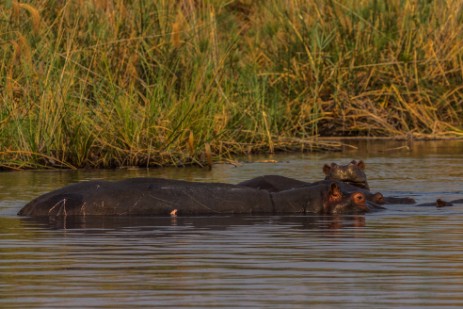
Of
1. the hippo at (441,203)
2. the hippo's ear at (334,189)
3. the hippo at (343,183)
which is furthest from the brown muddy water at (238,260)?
the hippo's ear at (334,189)

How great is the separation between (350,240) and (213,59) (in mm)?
7448

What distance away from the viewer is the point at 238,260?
21.4 ft

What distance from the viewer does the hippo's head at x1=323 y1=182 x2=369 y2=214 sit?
31.0 feet

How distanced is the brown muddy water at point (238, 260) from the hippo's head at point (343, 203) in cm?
26

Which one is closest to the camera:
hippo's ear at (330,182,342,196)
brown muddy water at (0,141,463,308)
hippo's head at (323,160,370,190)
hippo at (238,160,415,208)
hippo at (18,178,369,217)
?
brown muddy water at (0,141,463,308)

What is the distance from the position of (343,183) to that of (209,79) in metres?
4.51

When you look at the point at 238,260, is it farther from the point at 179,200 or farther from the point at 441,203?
the point at 441,203

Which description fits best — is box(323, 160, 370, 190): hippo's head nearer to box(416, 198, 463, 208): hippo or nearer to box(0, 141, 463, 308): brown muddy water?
box(0, 141, 463, 308): brown muddy water

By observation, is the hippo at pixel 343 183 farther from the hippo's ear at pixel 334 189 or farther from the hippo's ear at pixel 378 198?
the hippo's ear at pixel 334 189

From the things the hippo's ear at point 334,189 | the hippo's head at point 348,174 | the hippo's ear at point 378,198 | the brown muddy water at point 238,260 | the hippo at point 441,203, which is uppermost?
the hippo's head at point 348,174

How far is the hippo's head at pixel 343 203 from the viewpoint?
9445 mm

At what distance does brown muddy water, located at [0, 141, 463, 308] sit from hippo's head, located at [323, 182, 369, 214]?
260 millimetres

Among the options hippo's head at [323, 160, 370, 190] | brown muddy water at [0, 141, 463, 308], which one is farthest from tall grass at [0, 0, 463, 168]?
hippo's head at [323, 160, 370, 190]

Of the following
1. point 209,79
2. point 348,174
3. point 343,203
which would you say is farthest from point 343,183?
point 209,79
